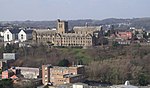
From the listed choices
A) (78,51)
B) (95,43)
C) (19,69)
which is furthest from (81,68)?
(95,43)

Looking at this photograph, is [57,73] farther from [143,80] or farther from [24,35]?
[24,35]

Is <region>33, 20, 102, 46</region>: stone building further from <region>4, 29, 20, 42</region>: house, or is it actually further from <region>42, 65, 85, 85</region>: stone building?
<region>42, 65, 85, 85</region>: stone building

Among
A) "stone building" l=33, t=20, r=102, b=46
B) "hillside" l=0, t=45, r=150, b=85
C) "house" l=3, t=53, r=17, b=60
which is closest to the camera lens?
"hillside" l=0, t=45, r=150, b=85

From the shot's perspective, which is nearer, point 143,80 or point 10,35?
point 143,80

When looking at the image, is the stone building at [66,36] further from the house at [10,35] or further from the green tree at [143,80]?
the green tree at [143,80]

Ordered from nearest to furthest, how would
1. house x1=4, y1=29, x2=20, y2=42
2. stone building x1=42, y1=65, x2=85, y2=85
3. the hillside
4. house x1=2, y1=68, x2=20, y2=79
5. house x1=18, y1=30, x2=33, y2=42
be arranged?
stone building x1=42, y1=65, x2=85, y2=85
the hillside
house x1=2, y1=68, x2=20, y2=79
house x1=18, y1=30, x2=33, y2=42
house x1=4, y1=29, x2=20, y2=42

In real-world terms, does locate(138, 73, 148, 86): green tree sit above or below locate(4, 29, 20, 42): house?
below

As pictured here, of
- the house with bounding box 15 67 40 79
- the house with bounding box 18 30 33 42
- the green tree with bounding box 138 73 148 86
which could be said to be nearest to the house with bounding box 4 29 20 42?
the house with bounding box 18 30 33 42

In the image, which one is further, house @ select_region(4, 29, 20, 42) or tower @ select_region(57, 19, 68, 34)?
house @ select_region(4, 29, 20, 42)

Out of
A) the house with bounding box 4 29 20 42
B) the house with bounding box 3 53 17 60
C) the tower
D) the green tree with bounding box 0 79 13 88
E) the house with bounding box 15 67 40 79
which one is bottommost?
the house with bounding box 15 67 40 79

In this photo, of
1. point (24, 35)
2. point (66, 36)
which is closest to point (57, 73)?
point (66, 36)
